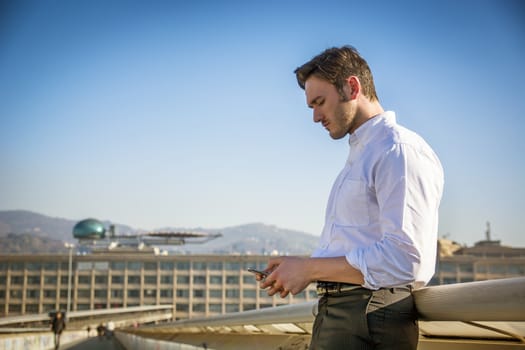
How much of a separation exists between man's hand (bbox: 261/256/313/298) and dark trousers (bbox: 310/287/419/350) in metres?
0.13

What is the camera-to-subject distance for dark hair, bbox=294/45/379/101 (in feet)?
7.50

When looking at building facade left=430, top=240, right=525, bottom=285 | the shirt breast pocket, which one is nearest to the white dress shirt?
the shirt breast pocket

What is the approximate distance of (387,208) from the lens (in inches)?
76.1

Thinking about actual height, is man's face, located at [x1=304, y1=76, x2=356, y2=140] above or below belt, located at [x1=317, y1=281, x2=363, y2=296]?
above

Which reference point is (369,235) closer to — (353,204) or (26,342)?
(353,204)

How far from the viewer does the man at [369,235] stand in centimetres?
193

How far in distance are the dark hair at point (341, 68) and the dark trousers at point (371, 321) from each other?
2.46ft

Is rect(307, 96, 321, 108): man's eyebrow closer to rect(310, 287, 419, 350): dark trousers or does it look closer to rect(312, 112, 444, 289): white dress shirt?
rect(312, 112, 444, 289): white dress shirt

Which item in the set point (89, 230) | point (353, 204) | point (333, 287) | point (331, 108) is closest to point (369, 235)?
point (353, 204)

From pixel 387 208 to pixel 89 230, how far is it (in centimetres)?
13372

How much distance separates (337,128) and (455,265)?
109 metres

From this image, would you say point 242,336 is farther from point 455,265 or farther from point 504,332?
point 455,265

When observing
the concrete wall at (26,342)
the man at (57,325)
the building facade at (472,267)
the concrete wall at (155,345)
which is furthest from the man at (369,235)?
the building facade at (472,267)

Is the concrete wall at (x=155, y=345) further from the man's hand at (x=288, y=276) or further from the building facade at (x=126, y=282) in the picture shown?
the building facade at (x=126, y=282)
